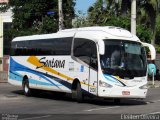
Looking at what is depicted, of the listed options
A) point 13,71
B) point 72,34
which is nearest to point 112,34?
point 72,34

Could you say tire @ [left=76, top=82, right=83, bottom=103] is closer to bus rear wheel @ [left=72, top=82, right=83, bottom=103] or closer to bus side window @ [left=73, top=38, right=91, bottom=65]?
bus rear wheel @ [left=72, top=82, right=83, bottom=103]

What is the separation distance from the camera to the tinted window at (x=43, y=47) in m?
25.1

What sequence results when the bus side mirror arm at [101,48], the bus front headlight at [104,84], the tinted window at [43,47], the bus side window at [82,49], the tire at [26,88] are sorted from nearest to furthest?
the bus side mirror arm at [101,48], the bus front headlight at [104,84], the bus side window at [82,49], the tinted window at [43,47], the tire at [26,88]

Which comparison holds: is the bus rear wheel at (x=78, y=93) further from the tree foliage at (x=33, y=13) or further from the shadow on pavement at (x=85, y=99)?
the tree foliage at (x=33, y=13)

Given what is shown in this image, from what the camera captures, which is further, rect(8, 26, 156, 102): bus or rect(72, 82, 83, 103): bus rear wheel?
rect(72, 82, 83, 103): bus rear wheel

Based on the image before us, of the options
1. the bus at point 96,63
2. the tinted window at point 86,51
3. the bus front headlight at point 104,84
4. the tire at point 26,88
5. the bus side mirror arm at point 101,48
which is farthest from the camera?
the tire at point 26,88

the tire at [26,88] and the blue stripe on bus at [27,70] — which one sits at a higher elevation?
the blue stripe on bus at [27,70]

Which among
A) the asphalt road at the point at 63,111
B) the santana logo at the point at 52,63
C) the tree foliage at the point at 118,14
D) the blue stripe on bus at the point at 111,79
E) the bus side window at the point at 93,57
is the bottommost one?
the asphalt road at the point at 63,111

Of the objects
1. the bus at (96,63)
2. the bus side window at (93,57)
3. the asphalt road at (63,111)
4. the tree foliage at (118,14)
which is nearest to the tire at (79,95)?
the bus at (96,63)

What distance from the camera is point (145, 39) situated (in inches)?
1736

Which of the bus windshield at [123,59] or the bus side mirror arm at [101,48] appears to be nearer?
the bus side mirror arm at [101,48]

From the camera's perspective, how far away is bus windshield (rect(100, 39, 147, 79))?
2212 cm

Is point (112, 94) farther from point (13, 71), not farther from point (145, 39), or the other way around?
point (145, 39)

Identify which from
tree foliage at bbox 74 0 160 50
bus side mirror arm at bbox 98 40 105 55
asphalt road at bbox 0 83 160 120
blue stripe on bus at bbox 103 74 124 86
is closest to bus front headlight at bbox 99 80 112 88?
blue stripe on bus at bbox 103 74 124 86
